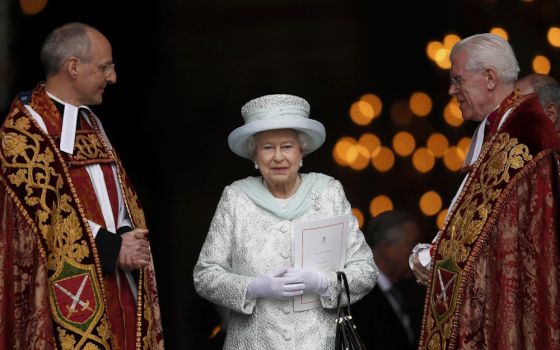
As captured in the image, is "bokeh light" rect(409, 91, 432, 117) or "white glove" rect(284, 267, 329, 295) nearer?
"white glove" rect(284, 267, 329, 295)

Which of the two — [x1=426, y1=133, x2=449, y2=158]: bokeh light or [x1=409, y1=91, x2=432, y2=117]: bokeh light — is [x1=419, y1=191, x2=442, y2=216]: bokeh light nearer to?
[x1=426, y1=133, x2=449, y2=158]: bokeh light

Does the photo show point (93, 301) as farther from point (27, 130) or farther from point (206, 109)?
point (206, 109)

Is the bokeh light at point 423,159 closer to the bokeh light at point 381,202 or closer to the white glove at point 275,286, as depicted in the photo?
the bokeh light at point 381,202

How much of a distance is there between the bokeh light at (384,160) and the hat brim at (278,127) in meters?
4.25

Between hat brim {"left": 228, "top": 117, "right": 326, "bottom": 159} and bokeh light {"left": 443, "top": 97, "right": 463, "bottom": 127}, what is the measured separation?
4259 millimetres

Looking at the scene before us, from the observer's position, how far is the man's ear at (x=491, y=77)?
19.4 ft

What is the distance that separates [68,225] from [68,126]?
48 cm

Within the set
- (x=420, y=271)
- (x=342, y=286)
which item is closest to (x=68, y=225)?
(x=342, y=286)

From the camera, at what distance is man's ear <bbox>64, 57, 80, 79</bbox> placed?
239 inches

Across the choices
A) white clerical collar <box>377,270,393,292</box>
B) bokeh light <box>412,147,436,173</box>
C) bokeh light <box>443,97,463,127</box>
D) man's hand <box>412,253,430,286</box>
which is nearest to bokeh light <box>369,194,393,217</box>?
bokeh light <box>412,147,436,173</box>

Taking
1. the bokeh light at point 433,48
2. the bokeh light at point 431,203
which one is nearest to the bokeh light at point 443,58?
the bokeh light at point 433,48

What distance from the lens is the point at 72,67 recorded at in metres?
6.09

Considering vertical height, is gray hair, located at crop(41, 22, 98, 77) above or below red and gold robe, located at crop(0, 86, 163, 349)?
above

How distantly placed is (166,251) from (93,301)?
3738 mm
